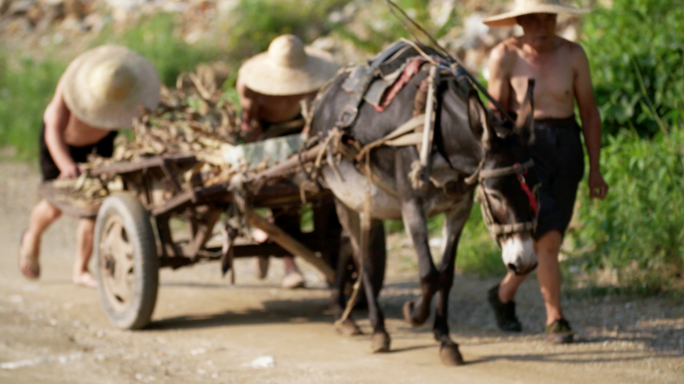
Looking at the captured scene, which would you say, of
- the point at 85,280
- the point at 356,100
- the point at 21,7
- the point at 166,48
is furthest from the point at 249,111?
the point at 21,7

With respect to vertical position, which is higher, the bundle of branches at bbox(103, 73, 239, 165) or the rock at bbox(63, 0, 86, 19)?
the bundle of branches at bbox(103, 73, 239, 165)

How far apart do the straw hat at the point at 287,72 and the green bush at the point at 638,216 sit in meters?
2.18

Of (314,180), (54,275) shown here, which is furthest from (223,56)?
(314,180)

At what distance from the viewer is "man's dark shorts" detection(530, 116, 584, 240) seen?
186 inches

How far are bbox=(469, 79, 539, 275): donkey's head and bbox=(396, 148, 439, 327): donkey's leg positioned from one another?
1.50ft

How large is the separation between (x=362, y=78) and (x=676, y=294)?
7.93ft

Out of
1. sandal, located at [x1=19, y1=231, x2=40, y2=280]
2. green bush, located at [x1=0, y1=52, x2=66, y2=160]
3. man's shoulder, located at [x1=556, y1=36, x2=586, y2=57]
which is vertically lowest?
green bush, located at [x1=0, y1=52, x2=66, y2=160]

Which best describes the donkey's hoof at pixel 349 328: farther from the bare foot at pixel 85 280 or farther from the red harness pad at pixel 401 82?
the bare foot at pixel 85 280

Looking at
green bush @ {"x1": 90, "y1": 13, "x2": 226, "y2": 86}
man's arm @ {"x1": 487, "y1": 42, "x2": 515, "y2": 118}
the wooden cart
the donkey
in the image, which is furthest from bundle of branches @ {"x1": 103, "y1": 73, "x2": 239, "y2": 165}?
green bush @ {"x1": 90, "y1": 13, "x2": 226, "y2": 86}

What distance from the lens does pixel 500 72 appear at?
15.6ft

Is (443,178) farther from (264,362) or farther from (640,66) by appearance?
(640,66)

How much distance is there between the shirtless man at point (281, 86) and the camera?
595 centimetres

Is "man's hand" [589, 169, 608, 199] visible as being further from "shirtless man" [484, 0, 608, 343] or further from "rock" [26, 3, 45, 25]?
"rock" [26, 3, 45, 25]

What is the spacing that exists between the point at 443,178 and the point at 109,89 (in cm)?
274
